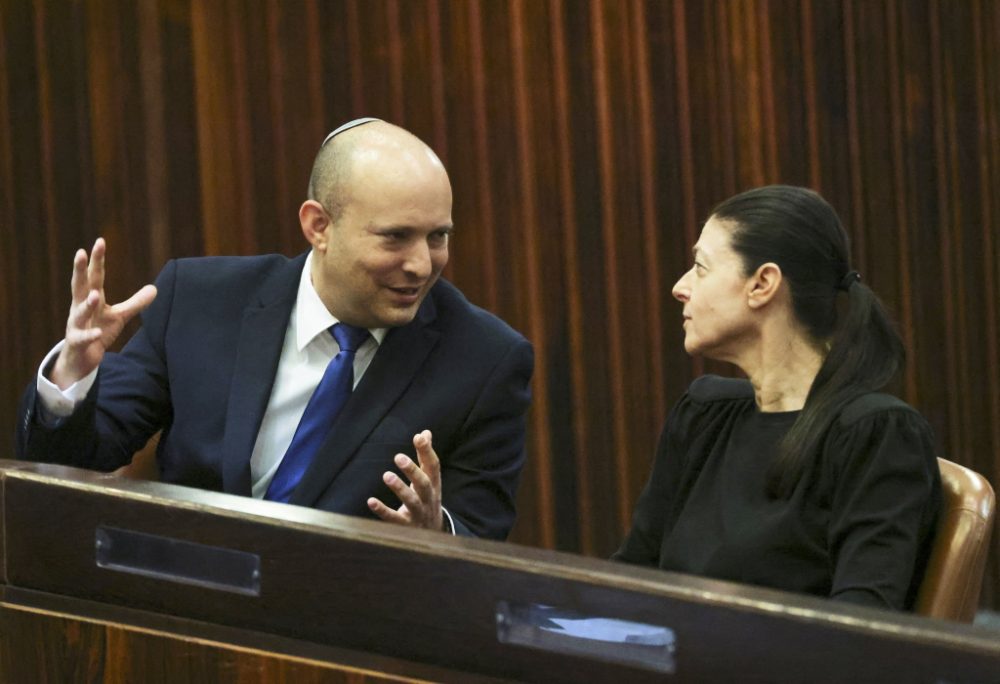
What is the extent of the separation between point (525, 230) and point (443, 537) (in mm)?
2866

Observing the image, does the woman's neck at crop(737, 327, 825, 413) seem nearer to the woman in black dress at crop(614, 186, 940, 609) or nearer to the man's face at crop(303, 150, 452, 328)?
the woman in black dress at crop(614, 186, 940, 609)

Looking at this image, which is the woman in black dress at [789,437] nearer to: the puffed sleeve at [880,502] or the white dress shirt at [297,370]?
the puffed sleeve at [880,502]

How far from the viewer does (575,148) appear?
374 centimetres

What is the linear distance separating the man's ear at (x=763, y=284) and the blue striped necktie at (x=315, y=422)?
2.13ft

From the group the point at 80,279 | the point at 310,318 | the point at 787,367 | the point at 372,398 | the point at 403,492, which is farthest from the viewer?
the point at 310,318

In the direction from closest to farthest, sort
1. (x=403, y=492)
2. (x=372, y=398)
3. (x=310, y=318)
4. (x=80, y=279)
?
(x=403, y=492), (x=80, y=279), (x=372, y=398), (x=310, y=318)

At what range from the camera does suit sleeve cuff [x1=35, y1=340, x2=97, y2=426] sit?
2.00 metres

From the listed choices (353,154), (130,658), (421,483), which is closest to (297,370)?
(353,154)

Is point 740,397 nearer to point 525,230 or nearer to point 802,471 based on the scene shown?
point 802,471

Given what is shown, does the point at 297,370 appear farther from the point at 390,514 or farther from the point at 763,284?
the point at 763,284

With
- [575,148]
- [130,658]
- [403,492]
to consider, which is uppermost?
[575,148]

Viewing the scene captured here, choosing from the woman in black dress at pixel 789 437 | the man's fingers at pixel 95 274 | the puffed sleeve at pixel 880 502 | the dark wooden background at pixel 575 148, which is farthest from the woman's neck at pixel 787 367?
the dark wooden background at pixel 575 148

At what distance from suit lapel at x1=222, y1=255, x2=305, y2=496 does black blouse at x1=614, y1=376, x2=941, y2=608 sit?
0.60m

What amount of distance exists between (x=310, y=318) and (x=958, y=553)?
109 cm
